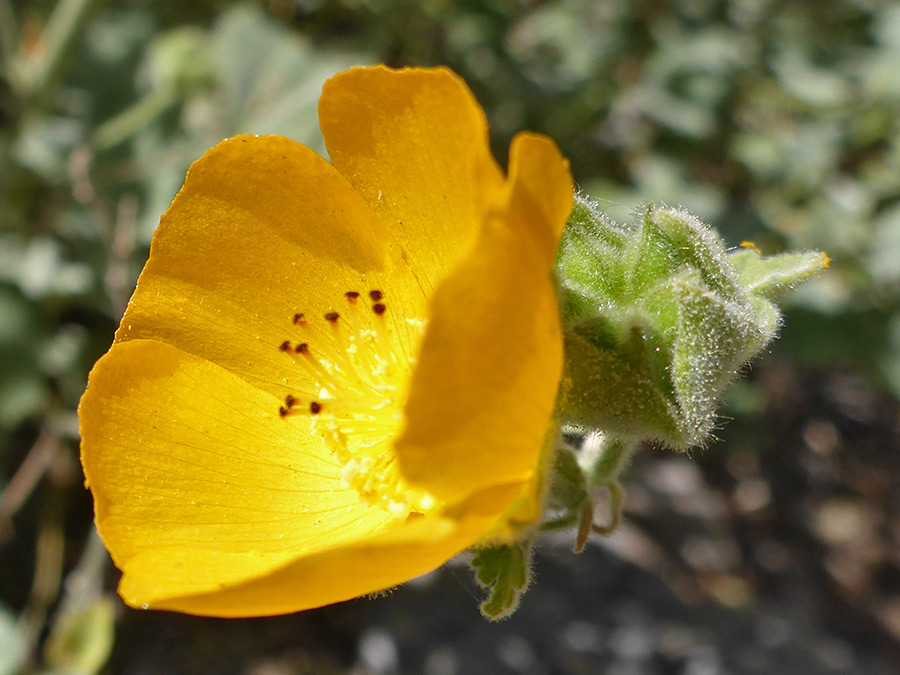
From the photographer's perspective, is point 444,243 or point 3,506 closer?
point 444,243

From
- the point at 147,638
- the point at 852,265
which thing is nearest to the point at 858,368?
the point at 852,265

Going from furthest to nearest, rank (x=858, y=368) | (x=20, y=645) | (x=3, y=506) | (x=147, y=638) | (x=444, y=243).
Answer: (x=858, y=368) < (x=147, y=638) < (x=3, y=506) < (x=20, y=645) < (x=444, y=243)

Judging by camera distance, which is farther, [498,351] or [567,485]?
[567,485]

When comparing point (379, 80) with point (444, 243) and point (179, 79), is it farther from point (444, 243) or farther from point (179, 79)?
point (179, 79)

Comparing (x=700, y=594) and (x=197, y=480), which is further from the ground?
(x=197, y=480)

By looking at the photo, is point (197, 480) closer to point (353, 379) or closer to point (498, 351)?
point (353, 379)

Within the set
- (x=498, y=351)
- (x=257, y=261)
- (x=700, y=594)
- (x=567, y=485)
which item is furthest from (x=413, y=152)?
(x=700, y=594)

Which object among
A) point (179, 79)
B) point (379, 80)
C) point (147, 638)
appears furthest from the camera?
point (147, 638)
